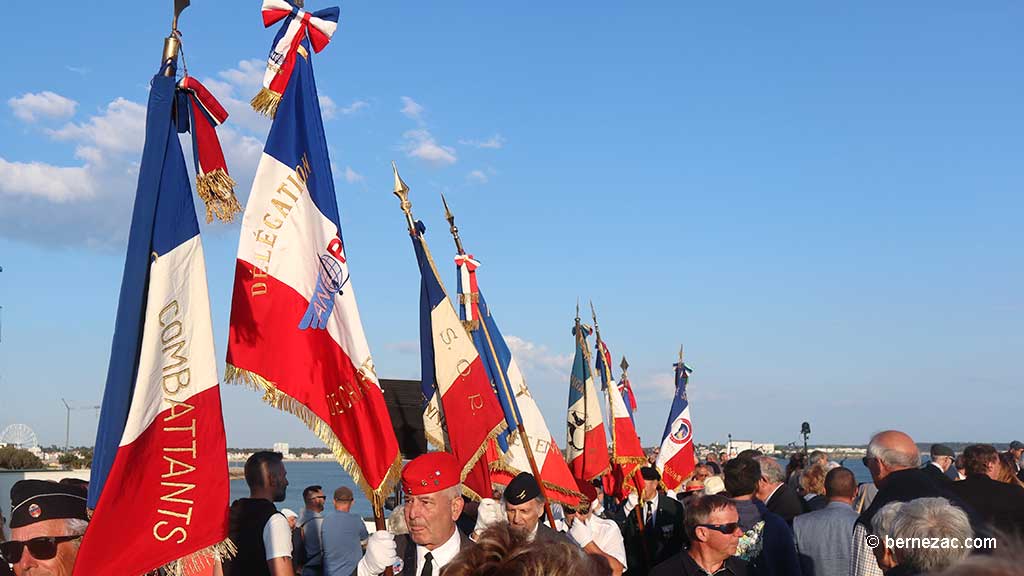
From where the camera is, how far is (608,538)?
22.1 ft

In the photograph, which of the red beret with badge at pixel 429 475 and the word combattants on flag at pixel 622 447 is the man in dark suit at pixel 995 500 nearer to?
the red beret with badge at pixel 429 475

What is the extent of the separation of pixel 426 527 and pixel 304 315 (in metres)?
1.78

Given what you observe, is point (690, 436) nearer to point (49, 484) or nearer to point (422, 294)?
point (422, 294)

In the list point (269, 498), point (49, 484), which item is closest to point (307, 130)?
point (269, 498)

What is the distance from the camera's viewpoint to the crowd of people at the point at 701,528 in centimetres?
247

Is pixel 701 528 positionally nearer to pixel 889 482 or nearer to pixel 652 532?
pixel 889 482

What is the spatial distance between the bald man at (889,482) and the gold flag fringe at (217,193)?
3.98 meters

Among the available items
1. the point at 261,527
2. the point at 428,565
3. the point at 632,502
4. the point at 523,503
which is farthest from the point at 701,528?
the point at 632,502

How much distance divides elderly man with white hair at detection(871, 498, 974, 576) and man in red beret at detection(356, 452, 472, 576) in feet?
6.62

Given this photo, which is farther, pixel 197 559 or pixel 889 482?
pixel 889 482

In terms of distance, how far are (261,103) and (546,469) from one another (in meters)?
5.01

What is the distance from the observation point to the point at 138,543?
4.49m

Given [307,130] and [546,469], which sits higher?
[307,130]

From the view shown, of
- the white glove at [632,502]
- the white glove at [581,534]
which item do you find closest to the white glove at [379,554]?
the white glove at [581,534]
